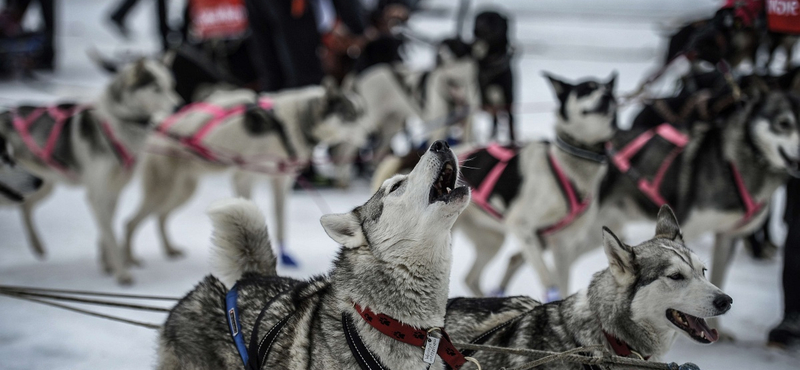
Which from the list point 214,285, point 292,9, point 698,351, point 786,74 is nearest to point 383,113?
point 292,9

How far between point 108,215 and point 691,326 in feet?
10.6

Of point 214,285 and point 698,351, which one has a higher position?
point 214,285

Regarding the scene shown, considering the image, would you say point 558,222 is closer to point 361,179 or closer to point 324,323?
point 324,323

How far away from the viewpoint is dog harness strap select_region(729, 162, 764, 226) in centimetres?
318

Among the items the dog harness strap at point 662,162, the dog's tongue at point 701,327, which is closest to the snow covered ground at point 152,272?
the dog harness strap at point 662,162

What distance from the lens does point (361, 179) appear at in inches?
289

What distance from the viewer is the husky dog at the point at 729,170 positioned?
3.14 m

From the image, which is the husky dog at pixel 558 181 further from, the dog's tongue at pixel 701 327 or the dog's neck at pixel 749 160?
the dog's tongue at pixel 701 327

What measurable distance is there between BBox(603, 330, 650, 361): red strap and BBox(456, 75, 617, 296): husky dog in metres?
1.36

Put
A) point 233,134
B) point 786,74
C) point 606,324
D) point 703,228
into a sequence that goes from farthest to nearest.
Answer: point 233,134 < point 786,74 < point 703,228 < point 606,324

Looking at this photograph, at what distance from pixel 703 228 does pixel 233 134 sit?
2850 millimetres

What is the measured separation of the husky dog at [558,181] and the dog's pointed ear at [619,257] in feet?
4.37

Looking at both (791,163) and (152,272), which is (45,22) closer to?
(152,272)

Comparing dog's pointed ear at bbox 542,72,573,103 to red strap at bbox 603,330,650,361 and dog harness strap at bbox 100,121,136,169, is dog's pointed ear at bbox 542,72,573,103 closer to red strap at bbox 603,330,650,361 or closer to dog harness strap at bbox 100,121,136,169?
red strap at bbox 603,330,650,361
